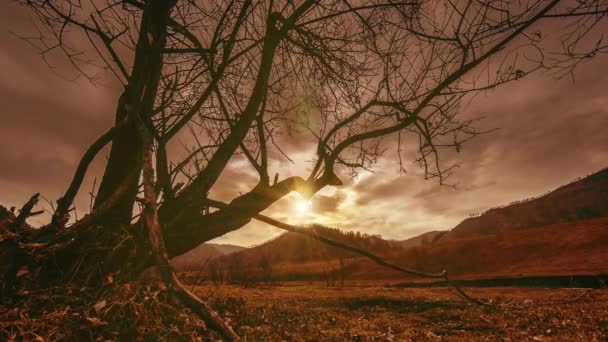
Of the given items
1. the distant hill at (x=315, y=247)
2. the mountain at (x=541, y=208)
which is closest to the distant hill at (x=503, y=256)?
the distant hill at (x=315, y=247)

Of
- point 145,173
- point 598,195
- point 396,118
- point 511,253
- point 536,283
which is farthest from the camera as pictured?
point 598,195

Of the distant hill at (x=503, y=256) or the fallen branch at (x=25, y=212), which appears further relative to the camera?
the distant hill at (x=503, y=256)

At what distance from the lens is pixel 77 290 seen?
2.59 metres

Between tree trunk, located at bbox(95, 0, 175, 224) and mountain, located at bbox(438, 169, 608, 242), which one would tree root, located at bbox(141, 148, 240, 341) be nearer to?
tree trunk, located at bbox(95, 0, 175, 224)

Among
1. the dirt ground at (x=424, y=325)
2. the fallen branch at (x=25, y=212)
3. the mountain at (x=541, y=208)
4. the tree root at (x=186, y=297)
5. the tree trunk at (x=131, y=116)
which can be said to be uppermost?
the mountain at (x=541, y=208)

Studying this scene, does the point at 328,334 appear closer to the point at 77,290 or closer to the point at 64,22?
the point at 77,290

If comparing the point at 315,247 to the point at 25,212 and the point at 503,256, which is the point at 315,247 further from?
the point at 25,212

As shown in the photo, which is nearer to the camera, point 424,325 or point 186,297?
point 186,297

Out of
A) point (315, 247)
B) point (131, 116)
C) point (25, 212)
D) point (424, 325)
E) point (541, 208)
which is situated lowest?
point (424, 325)

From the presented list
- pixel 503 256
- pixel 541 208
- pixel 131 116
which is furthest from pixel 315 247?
pixel 131 116

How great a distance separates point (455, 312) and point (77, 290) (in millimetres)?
5884

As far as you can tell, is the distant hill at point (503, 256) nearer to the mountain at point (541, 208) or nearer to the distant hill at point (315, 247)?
the distant hill at point (315, 247)

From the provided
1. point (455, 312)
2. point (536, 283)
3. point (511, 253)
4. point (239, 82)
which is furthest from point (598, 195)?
point (239, 82)

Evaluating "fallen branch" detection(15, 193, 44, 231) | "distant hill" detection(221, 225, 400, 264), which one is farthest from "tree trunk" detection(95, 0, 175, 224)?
"distant hill" detection(221, 225, 400, 264)
